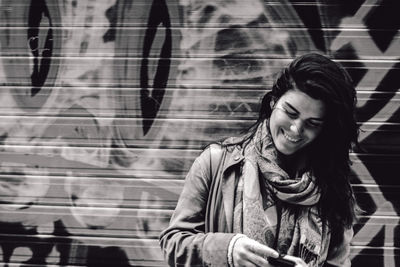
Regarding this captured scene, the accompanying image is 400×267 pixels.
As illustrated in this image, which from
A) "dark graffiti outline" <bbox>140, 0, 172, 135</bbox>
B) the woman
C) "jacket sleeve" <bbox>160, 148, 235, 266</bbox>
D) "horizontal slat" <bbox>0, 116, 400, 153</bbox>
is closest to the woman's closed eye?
the woman

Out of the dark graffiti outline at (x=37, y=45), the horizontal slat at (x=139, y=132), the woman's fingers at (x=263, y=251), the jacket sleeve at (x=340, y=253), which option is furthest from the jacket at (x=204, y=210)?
the dark graffiti outline at (x=37, y=45)

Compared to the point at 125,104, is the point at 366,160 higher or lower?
lower

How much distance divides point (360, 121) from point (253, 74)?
2.54ft

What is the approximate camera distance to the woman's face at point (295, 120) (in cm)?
191

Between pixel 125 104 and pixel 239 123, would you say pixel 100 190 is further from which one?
pixel 239 123

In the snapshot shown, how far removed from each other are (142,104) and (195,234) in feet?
5.29

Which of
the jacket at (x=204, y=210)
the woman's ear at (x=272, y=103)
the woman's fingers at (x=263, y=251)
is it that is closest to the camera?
the woman's fingers at (x=263, y=251)

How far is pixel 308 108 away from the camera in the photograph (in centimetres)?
191

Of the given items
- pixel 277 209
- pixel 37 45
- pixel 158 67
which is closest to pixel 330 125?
pixel 277 209

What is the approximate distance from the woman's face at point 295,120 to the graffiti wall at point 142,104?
131cm

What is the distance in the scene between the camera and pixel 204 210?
1.96 metres

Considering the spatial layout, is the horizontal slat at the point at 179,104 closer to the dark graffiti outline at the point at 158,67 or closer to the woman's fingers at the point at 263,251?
the dark graffiti outline at the point at 158,67

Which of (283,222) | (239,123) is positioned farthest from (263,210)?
(239,123)

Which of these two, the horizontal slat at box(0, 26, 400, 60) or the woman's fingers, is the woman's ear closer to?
the woman's fingers
